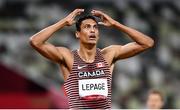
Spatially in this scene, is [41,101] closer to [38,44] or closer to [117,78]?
[117,78]

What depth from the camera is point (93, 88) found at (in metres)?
4.95

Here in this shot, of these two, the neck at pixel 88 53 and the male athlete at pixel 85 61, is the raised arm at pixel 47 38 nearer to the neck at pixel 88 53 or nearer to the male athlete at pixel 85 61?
the male athlete at pixel 85 61

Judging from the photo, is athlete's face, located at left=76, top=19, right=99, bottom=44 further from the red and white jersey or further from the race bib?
the race bib

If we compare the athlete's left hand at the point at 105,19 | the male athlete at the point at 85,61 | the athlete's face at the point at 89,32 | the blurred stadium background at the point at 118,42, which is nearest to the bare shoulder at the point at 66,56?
the male athlete at the point at 85,61

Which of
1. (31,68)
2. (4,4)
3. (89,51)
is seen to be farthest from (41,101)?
(89,51)

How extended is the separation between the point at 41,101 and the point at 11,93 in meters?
0.54

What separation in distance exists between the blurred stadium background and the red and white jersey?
6221mm

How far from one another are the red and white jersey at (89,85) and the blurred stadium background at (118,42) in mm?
6221

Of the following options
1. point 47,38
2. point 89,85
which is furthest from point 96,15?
point 89,85

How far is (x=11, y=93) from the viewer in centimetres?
1049

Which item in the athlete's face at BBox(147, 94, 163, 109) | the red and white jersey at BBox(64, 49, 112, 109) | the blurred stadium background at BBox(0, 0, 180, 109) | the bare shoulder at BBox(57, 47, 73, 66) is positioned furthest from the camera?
the blurred stadium background at BBox(0, 0, 180, 109)

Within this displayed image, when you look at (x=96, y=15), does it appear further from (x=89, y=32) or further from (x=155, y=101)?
(x=155, y=101)

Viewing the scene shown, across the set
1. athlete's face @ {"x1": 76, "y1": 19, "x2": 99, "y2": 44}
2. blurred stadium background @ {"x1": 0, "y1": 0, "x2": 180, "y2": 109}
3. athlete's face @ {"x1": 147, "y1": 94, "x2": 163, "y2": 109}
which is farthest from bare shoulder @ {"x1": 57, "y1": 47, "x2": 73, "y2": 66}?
blurred stadium background @ {"x1": 0, "y1": 0, "x2": 180, "y2": 109}

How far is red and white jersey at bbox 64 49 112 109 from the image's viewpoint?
16.2 ft
